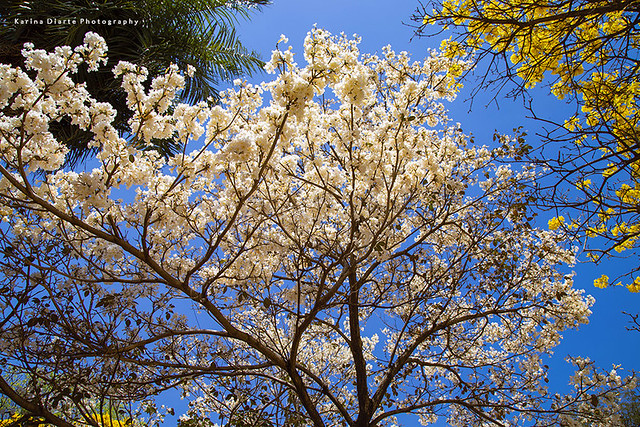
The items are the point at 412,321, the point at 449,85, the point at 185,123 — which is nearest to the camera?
the point at 185,123

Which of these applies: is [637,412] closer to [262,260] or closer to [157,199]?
[262,260]

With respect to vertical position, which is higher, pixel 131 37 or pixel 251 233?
pixel 131 37

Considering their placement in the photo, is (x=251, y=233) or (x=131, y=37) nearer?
(x=251, y=233)

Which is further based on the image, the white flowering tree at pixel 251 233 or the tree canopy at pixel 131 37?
the tree canopy at pixel 131 37

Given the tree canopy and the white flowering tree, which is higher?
the tree canopy

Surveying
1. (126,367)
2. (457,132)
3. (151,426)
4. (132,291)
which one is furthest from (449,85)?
(151,426)

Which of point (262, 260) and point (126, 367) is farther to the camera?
point (262, 260)

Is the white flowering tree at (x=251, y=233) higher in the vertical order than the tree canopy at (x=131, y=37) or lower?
lower

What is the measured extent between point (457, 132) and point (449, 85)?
85 centimetres

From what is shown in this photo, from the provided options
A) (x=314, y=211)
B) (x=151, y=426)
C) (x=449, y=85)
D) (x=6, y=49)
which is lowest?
(x=151, y=426)

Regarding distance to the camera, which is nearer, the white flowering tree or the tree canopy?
the white flowering tree

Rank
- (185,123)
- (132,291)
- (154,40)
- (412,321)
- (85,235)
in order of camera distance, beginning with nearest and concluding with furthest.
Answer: (185,123) < (132,291) < (85,235) < (412,321) < (154,40)

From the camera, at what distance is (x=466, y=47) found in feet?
10.1

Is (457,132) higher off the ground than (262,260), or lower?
higher
